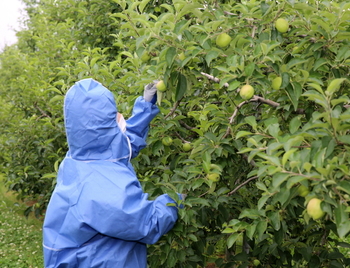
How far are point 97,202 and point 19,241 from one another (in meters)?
4.16

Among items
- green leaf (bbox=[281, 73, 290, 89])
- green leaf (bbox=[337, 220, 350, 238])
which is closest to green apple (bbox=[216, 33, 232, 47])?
green leaf (bbox=[281, 73, 290, 89])

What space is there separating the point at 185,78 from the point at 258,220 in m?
0.74

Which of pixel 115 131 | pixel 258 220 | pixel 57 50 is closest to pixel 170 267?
pixel 258 220

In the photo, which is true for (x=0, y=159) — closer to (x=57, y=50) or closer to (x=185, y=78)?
(x=57, y=50)

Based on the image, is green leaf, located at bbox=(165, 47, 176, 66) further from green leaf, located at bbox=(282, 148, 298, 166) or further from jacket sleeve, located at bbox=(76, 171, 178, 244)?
green leaf, located at bbox=(282, 148, 298, 166)

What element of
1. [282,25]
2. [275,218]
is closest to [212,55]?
[282,25]

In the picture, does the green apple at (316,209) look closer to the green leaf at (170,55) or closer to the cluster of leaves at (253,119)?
the cluster of leaves at (253,119)

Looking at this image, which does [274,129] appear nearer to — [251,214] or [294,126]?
[294,126]

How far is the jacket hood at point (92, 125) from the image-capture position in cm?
202

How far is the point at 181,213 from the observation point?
208 centimetres

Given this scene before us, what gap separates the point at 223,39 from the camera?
6.19ft

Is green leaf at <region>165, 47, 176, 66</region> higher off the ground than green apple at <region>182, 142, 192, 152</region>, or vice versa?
green leaf at <region>165, 47, 176, 66</region>

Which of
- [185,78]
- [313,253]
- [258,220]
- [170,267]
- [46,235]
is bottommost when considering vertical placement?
[313,253]

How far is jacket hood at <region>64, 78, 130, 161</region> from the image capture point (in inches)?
79.7
